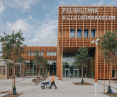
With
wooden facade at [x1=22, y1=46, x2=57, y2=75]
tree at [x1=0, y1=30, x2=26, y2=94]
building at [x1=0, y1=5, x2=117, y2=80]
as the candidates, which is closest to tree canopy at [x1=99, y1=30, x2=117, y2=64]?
tree at [x1=0, y1=30, x2=26, y2=94]

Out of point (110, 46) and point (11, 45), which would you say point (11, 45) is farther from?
point (110, 46)

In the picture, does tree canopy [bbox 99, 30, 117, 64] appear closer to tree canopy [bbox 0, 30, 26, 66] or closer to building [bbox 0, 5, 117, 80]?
tree canopy [bbox 0, 30, 26, 66]

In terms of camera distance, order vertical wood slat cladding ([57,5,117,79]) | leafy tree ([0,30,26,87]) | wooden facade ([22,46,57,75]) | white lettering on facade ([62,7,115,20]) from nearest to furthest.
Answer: leafy tree ([0,30,26,87])
vertical wood slat cladding ([57,5,117,79])
white lettering on facade ([62,7,115,20])
wooden facade ([22,46,57,75])

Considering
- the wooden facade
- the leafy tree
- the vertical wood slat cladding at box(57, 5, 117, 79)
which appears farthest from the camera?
the wooden facade

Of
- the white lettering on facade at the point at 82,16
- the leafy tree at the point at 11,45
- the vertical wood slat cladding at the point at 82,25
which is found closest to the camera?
the leafy tree at the point at 11,45

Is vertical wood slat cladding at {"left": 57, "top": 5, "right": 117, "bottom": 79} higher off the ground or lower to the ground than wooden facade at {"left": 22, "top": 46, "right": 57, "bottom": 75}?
higher

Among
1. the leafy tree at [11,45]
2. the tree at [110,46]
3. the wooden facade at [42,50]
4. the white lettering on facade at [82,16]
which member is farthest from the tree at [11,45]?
the wooden facade at [42,50]

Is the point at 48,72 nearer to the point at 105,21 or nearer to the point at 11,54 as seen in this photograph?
the point at 105,21

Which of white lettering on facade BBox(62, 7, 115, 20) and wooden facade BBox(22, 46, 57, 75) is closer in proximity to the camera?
white lettering on facade BBox(62, 7, 115, 20)

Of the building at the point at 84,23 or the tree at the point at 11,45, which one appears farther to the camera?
the building at the point at 84,23

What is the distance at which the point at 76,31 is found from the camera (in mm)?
28500

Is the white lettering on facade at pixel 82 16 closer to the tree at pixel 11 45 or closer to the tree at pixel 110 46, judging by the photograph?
the tree at pixel 110 46

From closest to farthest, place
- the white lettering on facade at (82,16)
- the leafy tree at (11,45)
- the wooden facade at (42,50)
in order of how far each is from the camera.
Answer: the leafy tree at (11,45)
the white lettering on facade at (82,16)
the wooden facade at (42,50)

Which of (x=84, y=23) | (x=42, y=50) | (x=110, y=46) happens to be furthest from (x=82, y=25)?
(x=42, y=50)
